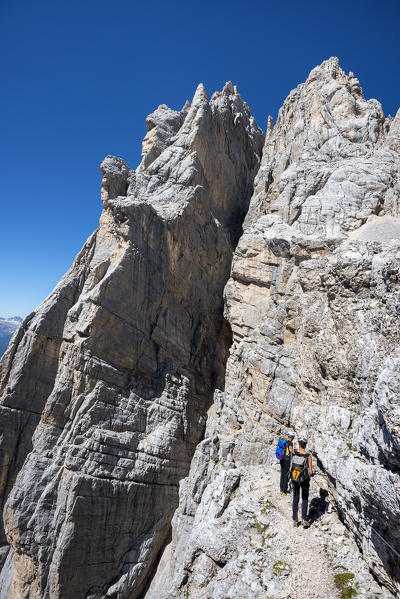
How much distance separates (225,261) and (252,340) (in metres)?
10.6

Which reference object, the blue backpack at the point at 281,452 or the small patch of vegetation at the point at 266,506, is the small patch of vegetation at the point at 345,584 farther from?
the blue backpack at the point at 281,452

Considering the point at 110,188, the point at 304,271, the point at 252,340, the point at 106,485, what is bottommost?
the point at 106,485

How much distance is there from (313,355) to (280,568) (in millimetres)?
9180

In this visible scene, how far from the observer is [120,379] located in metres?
24.9

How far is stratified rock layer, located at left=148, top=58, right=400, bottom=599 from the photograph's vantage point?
8867 millimetres

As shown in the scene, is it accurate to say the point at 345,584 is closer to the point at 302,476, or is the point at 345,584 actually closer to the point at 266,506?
the point at 302,476

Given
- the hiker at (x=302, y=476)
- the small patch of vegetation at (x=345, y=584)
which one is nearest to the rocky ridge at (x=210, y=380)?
the small patch of vegetation at (x=345, y=584)

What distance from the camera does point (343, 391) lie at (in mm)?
13219

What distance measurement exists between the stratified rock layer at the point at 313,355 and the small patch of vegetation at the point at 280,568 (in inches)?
4.0

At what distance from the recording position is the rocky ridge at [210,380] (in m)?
9.86

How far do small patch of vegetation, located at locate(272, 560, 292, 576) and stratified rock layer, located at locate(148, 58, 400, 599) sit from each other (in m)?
0.10

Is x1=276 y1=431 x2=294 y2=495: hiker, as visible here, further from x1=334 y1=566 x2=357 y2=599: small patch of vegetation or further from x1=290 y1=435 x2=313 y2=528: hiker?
x1=334 y1=566 x2=357 y2=599: small patch of vegetation

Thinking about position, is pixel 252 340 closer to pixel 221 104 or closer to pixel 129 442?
pixel 129 442

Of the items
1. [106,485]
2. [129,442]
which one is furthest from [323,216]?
[106,485]
